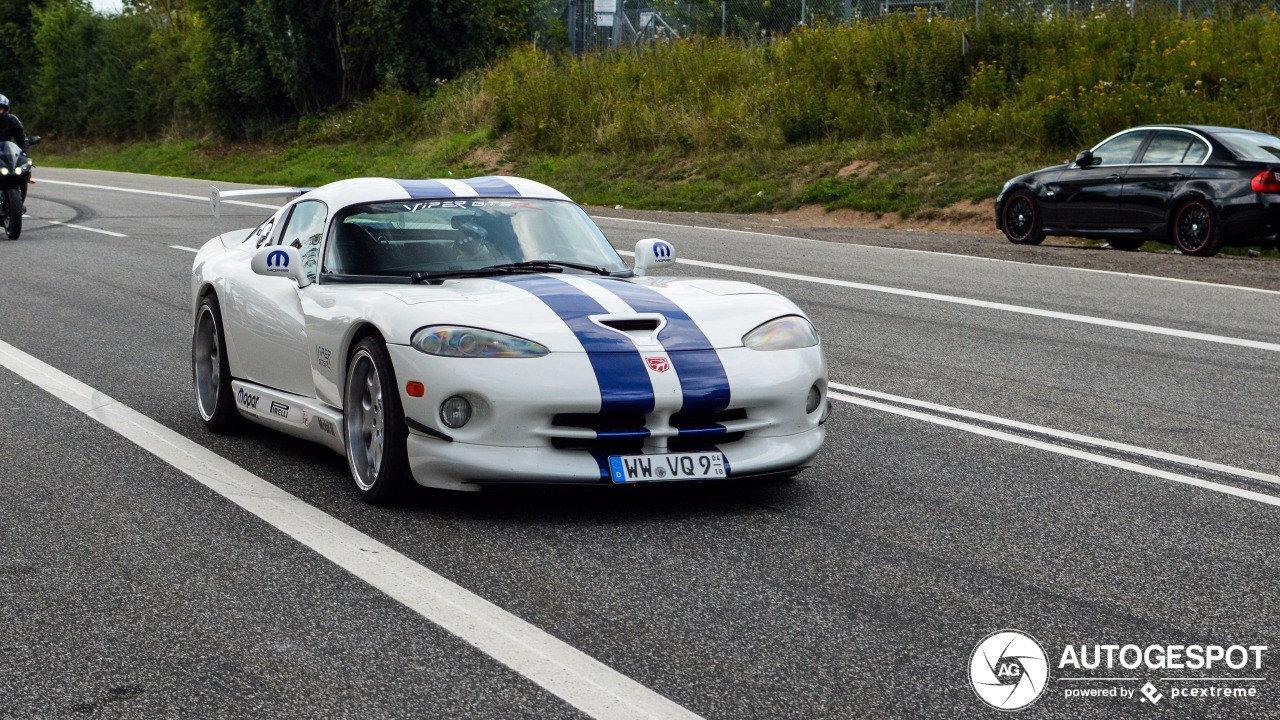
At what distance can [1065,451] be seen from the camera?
612 cm

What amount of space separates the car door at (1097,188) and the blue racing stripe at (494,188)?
1135cm

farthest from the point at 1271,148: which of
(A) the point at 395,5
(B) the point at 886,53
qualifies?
(A) the point at 395,5

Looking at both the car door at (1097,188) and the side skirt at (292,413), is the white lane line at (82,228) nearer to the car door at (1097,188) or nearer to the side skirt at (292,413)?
the car door at (1097,188)

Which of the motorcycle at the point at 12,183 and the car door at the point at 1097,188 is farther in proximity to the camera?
the motorcycle at the point at 12,183

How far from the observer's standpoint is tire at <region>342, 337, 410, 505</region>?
495 centimetres

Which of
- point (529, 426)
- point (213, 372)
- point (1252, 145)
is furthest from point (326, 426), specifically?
point (1252, 145)

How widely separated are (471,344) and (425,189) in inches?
60.6

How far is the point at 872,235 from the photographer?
701 inches

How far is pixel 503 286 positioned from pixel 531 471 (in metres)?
0.96

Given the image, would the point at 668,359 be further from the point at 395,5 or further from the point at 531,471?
the point at 395,5


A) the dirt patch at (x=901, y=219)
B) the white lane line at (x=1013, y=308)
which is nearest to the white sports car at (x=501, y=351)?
the white lane line at (x=1013, y=308)

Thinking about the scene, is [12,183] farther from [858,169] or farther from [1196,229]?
[1196,229]

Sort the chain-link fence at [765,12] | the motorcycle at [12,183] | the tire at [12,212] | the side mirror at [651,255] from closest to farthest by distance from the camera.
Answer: the side mirror at [651,255], the motorcycle at [12,183], the tire at [12,212], the chain-link fence at [765,12]

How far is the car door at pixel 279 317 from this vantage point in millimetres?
5785
